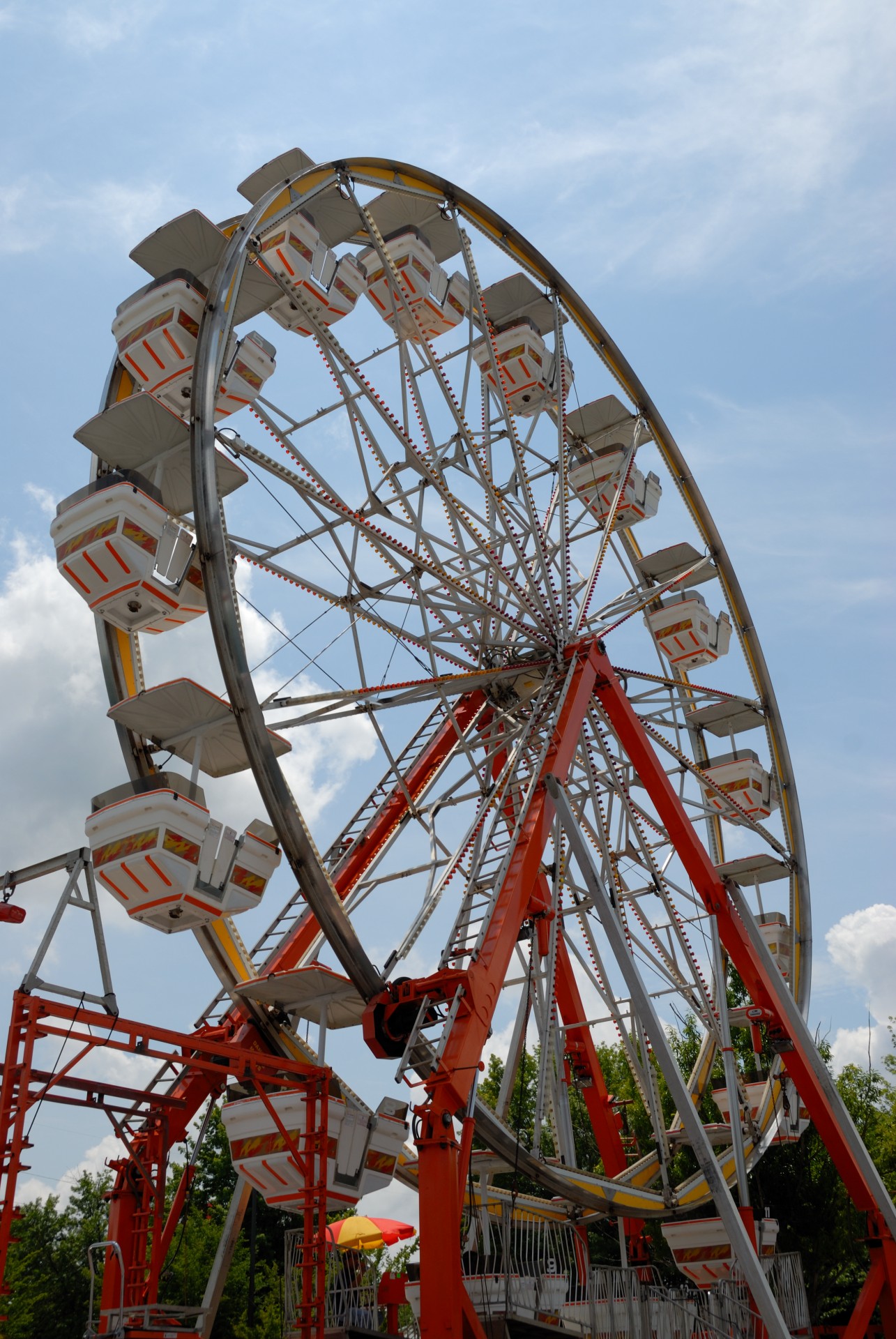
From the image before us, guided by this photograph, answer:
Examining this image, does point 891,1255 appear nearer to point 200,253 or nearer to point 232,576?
point 232,576

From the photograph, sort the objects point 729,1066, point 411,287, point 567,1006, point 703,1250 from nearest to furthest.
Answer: point 729,1066 < point 703,1250 < point 411,287 < point 567,1006

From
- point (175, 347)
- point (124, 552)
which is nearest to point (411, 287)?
point (175, 347)

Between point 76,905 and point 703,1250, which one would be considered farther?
point 703,1250

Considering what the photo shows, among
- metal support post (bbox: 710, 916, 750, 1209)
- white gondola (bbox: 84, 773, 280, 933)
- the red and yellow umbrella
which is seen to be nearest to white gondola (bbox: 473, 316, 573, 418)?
metal support post (bbox: 710, 916, 750, 1209)

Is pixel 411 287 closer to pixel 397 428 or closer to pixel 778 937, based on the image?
pixel 397 428

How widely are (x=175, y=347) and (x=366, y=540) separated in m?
2.48

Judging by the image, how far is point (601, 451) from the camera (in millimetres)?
17938

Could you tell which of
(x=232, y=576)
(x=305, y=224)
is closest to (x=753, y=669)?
(x=305, y=224)

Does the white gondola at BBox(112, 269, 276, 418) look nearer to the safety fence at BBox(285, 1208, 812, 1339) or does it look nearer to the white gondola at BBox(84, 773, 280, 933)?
the white gondola at BBox(84, 773, 280, 933)

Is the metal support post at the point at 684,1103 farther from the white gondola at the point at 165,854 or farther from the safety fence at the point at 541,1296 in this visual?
the white gondola at the point at 165,854

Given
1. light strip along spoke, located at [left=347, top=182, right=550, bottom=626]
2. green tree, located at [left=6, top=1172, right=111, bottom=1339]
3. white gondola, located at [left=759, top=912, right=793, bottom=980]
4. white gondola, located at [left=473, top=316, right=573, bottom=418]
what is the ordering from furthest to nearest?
green tree, located at [left=6, top=1172, right=111, bottom=1339] < white gondola, located at [left=759, top=912, right=793, bottom=980] < white gondola, located at [left=473, top=316, right=573, bottom=418] < light strip along spoke, located at [left=347, top=182, right=550, bottom=626]

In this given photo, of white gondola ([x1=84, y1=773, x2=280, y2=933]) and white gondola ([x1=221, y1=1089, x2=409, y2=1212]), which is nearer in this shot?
white gondola ([x1=84, y1=773, x2=280, y2=933])

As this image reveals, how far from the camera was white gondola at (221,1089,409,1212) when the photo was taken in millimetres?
9766

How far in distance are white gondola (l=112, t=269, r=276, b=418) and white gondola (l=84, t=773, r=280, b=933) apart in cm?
355
